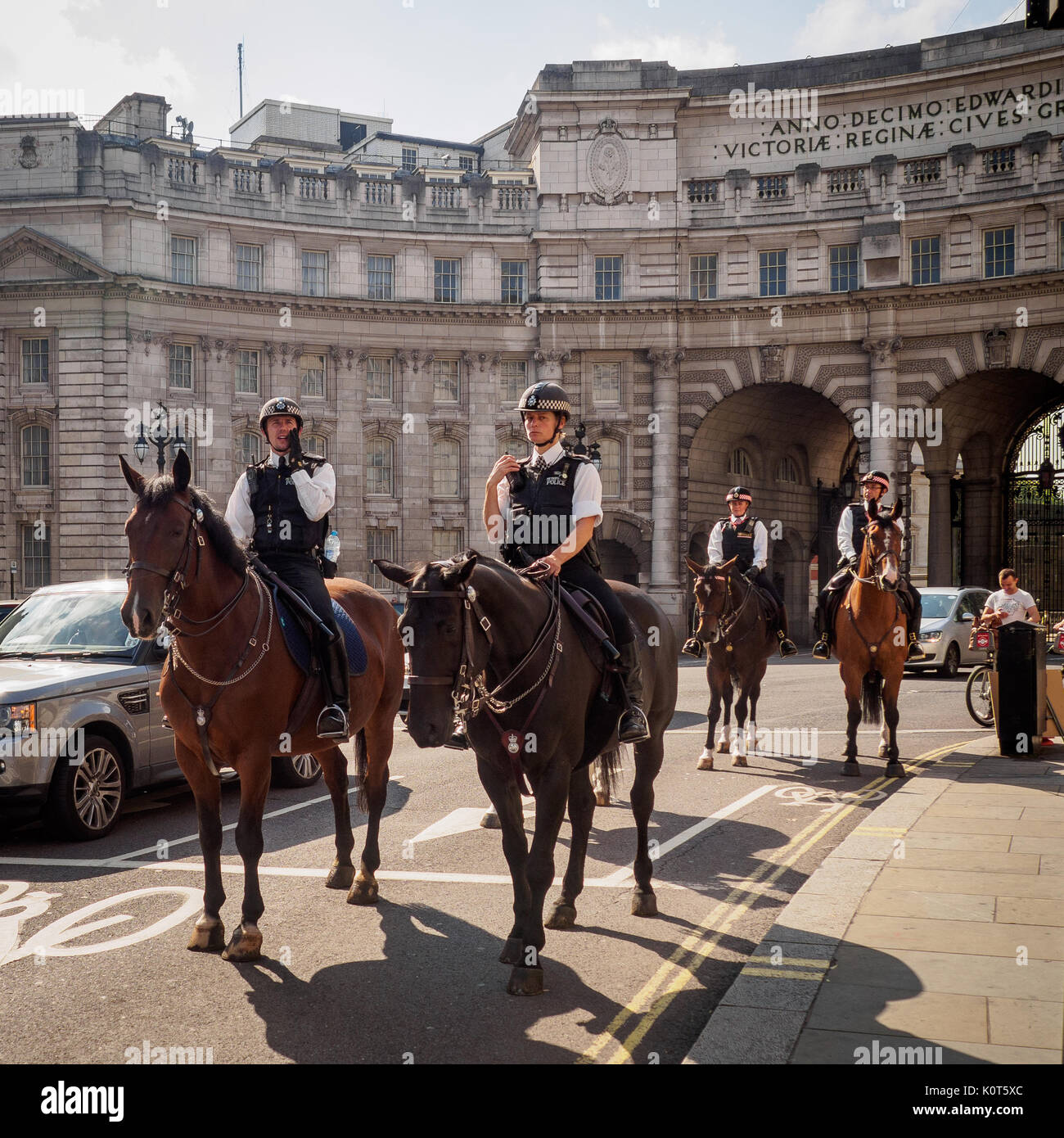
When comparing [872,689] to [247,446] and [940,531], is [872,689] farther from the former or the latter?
[247,446]

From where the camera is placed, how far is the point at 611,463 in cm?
4819

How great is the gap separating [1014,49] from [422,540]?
1150 inches

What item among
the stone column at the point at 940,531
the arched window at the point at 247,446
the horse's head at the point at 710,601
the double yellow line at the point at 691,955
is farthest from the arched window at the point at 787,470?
the double yellow line at the point at 691,955

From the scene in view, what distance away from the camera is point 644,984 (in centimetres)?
620

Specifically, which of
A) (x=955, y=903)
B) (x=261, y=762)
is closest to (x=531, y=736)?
(x=261, y=762)

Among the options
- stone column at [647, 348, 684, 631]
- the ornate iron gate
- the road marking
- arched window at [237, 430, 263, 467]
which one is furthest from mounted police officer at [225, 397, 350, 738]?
the ornate iron gate

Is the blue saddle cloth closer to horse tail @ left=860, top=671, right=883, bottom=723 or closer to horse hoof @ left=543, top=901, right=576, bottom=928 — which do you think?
horse hoof @ left=543, top=901, right=576, bottom=928

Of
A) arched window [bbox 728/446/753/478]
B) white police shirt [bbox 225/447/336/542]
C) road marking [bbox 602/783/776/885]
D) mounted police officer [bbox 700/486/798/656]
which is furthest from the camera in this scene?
arched window [bbox 728/446/753/478]

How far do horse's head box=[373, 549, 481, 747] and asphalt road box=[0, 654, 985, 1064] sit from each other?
57.3 inches

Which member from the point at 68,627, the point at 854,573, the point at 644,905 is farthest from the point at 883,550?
the point at 68,627

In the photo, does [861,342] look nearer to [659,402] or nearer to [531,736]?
[659,402]

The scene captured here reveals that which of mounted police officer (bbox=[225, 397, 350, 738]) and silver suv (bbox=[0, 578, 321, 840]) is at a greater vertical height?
mounted police officer (bbox=[225, 397, 350, 738])

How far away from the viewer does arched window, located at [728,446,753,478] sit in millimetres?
50709

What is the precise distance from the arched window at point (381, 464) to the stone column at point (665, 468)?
10.8 meters
